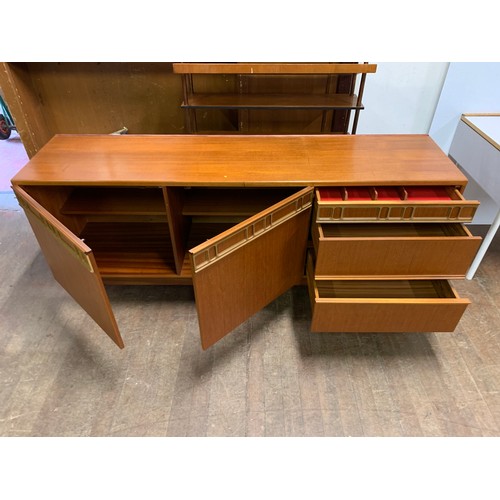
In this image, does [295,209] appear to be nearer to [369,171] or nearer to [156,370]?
[369,171]

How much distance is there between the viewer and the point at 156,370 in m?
1.49

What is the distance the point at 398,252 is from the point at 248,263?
0.53m

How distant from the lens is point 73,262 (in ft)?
4.00

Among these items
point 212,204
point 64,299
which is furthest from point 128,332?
point 212,204

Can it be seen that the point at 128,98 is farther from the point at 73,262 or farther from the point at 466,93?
the point at 466,93

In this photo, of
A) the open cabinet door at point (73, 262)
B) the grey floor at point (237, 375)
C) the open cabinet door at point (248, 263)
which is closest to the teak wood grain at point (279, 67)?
the open cabinet door at point (248, 263)

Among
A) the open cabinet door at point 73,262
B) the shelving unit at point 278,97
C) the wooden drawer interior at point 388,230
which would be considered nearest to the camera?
the open cabinet door at point 73,262

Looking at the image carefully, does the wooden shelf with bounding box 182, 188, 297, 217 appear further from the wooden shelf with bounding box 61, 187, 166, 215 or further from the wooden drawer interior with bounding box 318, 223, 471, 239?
the wooden drawer interior with bounding box 318, 223, 471, 239

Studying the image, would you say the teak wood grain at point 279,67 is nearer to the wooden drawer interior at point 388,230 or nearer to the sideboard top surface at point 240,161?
the sideboard top surface at point 240,161

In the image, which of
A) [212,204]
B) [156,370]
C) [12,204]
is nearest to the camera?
[156,370]

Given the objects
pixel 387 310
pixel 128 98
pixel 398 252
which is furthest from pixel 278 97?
pixel 387 310

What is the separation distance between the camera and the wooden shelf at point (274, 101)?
172 centimetres

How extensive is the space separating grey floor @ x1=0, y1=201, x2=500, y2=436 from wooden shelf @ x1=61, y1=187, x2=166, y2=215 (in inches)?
18.0

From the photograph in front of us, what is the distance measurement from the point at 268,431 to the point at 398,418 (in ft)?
1.55
